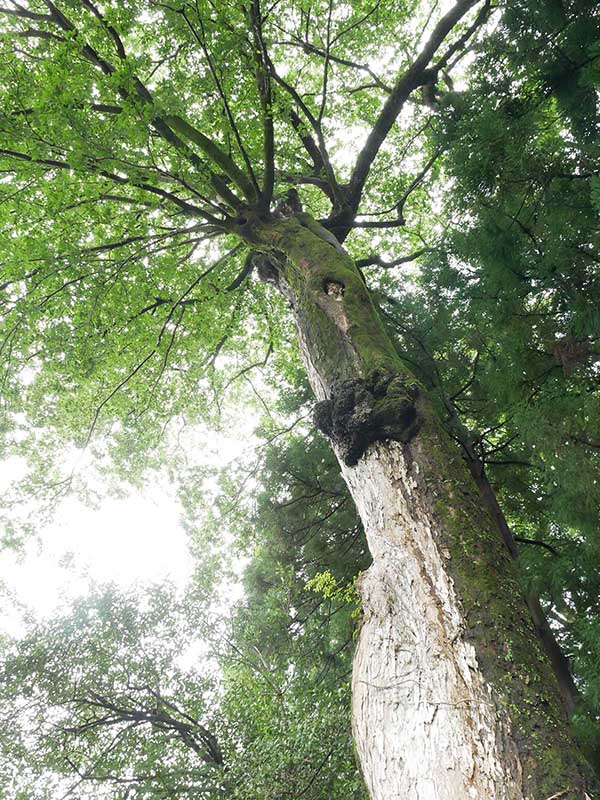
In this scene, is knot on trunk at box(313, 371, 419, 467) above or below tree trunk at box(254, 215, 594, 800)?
above

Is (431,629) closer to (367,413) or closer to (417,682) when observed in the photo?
(417,682)

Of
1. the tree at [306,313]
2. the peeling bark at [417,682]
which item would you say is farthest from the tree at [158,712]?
the peeling bark at [417,682]

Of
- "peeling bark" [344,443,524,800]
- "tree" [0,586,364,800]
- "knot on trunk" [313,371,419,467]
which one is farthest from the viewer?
"tree" [0,586,364,800]

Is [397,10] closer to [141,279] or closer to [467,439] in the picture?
[141,279]

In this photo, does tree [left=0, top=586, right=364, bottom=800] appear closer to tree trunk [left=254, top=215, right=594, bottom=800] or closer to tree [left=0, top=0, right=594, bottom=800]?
tree [left=0, top=0, right=594, bottom=800]

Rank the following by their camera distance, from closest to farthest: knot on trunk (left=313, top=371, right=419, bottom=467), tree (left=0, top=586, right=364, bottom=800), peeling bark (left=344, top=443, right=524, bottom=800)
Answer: peeling bark (left=344, top=443, right=524, bottom=800) < knot on trunk (left=313, top=371, right=419, bottom=467) < tree (left=0, top=586, right=364, bottom=800)

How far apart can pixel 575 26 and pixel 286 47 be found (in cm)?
605

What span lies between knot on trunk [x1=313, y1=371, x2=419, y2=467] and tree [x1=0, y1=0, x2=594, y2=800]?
12 millimetres

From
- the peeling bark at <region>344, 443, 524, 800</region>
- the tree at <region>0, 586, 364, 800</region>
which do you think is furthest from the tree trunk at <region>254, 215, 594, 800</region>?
the tree at <region>0, 586, 364, 800</region>

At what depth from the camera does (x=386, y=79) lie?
8180 millimetres

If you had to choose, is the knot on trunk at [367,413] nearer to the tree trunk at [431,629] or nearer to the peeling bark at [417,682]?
the tree trunk at [431,629]

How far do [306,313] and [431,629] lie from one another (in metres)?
2.45

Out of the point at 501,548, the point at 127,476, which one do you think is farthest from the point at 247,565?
the point at 501,548

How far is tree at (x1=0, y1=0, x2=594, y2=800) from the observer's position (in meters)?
1.74
